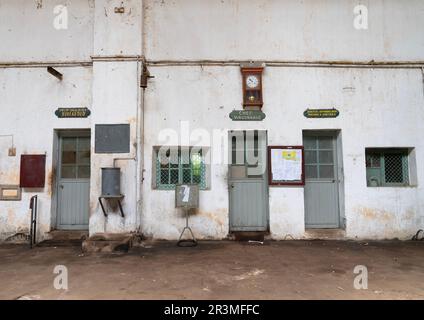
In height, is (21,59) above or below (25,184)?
above

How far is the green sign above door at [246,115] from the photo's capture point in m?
6.01

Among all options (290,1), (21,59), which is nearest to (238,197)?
(290,1)

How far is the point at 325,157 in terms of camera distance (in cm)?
632

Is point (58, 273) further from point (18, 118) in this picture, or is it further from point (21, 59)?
point (21, 59)

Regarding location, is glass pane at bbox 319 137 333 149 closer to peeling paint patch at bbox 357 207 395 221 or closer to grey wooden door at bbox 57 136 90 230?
peeling paint patch at bbox 357 207 395 221

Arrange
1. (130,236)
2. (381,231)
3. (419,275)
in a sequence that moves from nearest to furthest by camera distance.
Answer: (419,275) < (130,236) < (381,231)

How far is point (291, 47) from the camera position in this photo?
621cm

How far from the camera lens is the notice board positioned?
19.6 feet

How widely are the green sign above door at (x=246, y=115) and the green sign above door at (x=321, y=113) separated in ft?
3.18

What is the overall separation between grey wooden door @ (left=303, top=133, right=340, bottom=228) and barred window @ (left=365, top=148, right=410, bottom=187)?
76 cm

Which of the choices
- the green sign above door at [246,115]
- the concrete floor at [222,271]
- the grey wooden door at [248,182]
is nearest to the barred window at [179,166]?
the grey wooden door at [248,182]

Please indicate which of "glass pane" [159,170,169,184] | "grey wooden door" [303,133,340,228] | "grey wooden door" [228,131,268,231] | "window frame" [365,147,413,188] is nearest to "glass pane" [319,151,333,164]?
"grey wooden door" [303,133,340,228]

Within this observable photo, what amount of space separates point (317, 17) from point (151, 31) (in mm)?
3515

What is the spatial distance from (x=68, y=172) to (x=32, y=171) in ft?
2.15
